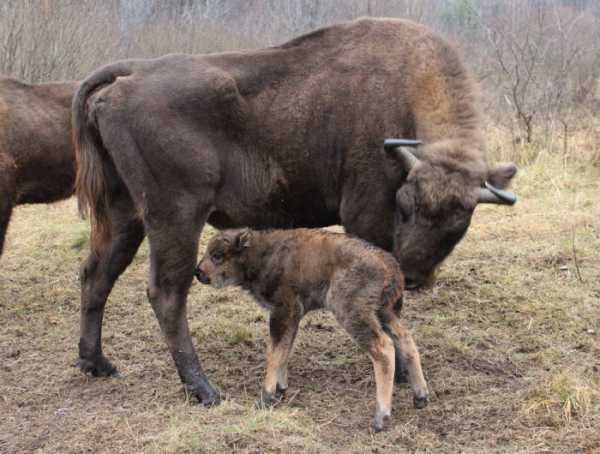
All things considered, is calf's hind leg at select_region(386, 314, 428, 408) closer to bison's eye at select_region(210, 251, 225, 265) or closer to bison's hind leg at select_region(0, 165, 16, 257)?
bison's eye at select_region(210, 251, 225, 265)

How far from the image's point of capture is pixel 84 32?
14.6 meters

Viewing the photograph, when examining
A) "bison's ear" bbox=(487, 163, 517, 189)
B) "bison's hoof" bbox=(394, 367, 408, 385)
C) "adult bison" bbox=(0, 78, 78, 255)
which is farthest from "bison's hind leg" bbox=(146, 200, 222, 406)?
"adult bison" bbox=(0, 78, 78, 255)

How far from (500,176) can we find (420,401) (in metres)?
1.59

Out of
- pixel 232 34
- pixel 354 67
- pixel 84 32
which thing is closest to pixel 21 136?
pixel 354 67

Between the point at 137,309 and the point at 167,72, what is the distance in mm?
2668

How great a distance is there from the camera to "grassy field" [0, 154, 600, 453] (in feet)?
14.5

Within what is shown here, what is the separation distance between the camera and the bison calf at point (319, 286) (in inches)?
182

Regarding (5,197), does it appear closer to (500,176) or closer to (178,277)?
(178,277)

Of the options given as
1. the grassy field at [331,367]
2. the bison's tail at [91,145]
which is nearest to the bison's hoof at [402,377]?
the grassy field at [331,367]

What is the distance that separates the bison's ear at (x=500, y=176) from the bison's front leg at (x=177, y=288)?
2.01 metres

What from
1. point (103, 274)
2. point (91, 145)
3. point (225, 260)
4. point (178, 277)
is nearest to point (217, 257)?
point (225, 260)

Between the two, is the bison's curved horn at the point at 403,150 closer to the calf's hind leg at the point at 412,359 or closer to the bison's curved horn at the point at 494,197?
the bison's curved horn at the point at 494,197

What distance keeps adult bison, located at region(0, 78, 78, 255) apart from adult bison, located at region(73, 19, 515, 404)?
278 centimetres

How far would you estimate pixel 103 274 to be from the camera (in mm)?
5723
